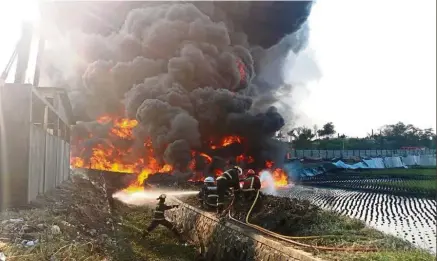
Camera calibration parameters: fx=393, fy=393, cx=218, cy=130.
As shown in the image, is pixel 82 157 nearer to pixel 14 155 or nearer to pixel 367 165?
pixel 14 155

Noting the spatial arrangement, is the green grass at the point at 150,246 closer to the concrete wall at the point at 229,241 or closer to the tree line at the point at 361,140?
the concrete wall at the point at 229,241

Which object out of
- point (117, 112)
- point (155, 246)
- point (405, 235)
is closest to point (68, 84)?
point (117, 112)

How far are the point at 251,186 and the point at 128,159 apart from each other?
2582 centimetres

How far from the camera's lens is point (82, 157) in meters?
39.7

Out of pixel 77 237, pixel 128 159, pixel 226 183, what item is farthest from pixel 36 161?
pixel 128 159

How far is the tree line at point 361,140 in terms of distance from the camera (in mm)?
74062

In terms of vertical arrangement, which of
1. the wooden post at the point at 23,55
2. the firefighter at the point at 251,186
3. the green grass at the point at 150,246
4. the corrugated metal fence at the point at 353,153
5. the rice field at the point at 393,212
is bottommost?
the rice field at the point at 393,212

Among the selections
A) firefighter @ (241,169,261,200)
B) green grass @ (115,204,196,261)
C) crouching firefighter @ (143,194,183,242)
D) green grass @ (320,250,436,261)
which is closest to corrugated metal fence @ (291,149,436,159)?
green grass @ (115,204,196,261)

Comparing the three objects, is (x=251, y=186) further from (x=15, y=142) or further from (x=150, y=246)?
(x=15, y=142)

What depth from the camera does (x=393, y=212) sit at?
24.5 metres

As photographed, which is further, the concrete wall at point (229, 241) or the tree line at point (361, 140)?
the tree line at point (361, 140)

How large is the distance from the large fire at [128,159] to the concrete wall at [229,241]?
50.1 feet

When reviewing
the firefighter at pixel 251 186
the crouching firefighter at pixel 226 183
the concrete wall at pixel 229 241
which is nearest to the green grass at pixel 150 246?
the concrete wall at pixel 229 241

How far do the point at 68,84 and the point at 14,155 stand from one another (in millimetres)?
39643
